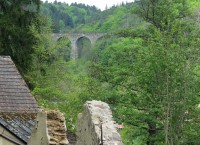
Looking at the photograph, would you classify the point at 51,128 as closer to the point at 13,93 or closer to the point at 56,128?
the point at 56,128

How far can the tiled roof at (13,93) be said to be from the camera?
1304 cm

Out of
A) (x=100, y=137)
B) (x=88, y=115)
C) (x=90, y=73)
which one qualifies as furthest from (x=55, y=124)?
(x=90, y=73)

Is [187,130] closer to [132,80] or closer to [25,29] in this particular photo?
[132,80]

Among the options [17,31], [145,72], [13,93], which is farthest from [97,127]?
[17,31]

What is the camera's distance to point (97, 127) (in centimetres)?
487

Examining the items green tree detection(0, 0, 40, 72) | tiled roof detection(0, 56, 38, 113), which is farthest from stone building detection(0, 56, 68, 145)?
green tree detection(0, 0, 40, 72)

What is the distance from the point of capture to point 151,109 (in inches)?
649

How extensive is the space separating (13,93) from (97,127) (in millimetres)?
9063

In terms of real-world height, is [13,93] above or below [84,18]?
above

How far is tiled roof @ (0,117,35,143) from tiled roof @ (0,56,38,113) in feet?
1.39

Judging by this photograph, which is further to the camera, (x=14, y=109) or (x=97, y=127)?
(x=14, y=109)

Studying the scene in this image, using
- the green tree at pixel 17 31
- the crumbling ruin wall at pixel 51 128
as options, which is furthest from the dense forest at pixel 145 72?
the crumbling ruin wall at pixel 51 128

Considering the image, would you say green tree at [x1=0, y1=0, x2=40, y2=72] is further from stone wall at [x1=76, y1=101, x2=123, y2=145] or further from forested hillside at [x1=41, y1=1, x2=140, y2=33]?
forested hillside at [x1=41, y1=1, x2=140, y2=33]

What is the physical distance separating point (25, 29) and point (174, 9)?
347 inches
